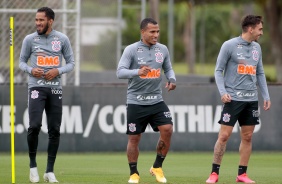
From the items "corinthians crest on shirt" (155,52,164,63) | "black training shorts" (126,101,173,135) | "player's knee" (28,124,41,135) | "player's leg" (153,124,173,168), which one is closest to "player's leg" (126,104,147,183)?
"black training shorts" (126,101,173,135)

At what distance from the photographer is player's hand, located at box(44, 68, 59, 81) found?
491 inches

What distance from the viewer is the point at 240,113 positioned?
12672mm

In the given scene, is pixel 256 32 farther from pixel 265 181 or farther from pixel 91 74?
pixel 91 74

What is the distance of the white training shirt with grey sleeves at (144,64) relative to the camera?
12398mm

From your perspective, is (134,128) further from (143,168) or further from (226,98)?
(143,168)

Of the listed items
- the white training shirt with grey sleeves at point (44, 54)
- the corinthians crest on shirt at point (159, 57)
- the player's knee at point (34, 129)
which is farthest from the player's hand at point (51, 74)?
the corinthians crest on shirt at point (159, 57)

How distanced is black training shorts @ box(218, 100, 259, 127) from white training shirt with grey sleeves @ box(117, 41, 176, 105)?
0.81 metres

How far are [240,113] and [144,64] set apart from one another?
1.43 m

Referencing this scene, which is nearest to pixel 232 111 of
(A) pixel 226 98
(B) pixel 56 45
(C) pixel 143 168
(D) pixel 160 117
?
(A) pixel 226 98

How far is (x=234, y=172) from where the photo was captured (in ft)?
47.5

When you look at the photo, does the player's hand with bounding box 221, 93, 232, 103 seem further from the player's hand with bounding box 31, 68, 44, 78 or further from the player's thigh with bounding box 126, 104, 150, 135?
the player's hand with bounding box 31, 68, 44, 78

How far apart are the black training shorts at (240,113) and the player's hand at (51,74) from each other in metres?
2.23

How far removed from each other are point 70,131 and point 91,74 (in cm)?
1123

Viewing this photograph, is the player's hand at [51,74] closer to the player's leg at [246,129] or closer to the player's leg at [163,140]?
the player's leg at [163,140]
